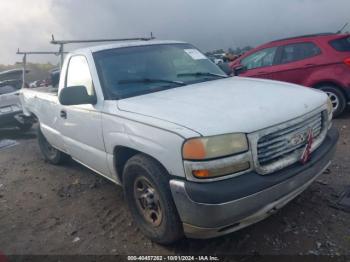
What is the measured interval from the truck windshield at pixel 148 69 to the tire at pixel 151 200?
0.82m

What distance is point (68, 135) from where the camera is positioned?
4469mm

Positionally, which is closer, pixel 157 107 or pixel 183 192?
pixel 183 192

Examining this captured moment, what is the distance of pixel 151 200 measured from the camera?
3.12 metres

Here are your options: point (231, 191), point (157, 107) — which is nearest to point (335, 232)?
point (231, 191)

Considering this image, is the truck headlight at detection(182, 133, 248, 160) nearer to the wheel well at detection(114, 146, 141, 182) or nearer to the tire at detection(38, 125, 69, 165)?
the wheel well at detection(114, 146, 141, 182)

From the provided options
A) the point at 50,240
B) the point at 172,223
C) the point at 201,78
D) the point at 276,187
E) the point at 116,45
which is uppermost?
the point at 116,45

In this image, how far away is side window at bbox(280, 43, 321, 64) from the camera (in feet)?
23.2

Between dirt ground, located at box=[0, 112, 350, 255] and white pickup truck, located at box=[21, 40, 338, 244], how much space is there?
0.35 metres

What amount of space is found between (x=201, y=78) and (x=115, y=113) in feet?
3.90

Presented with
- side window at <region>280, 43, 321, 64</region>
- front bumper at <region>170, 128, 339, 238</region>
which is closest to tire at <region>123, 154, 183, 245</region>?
front bumper at <region>170, 128, 339, 238</region>

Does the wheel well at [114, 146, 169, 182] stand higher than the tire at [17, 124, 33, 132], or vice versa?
the wheel well at [114, 146, 169, 182]

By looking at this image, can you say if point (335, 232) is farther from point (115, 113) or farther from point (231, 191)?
point (115, 113)

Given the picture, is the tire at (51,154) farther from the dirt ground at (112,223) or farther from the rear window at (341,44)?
the rear window at (341,44)

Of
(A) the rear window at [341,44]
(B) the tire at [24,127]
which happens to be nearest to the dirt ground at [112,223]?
(A) the rear window at [341,44]
